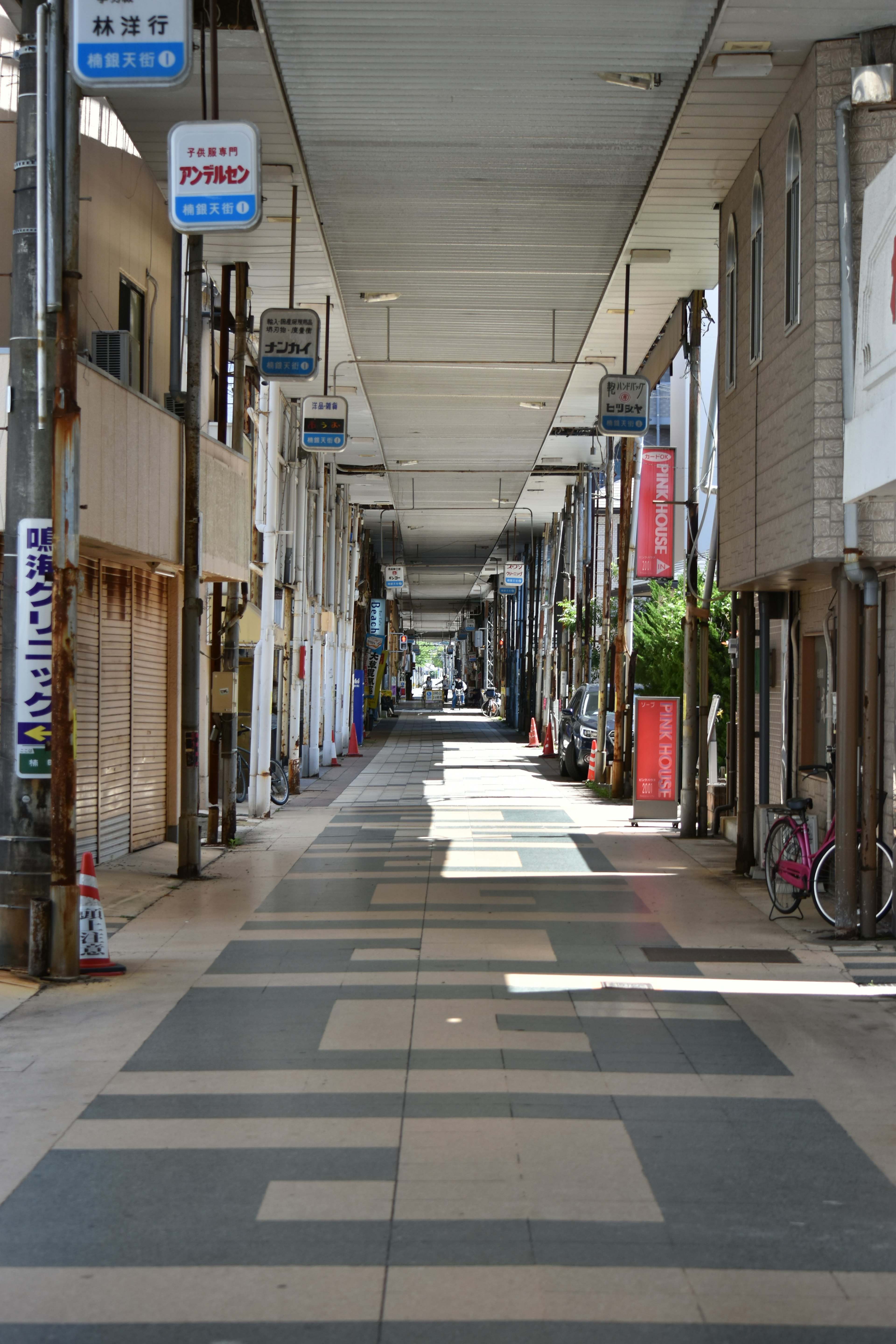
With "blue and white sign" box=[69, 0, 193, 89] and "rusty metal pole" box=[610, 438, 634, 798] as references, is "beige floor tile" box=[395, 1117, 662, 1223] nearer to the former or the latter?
"blue and white sign" box=[69, 0, 193, 89]

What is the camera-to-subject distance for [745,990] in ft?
28.4

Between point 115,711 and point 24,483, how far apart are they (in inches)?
222

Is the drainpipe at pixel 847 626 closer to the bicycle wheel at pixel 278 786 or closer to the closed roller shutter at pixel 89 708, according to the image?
the closed roller shutter at pixel 89 708

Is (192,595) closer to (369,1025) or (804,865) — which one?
(804,865)

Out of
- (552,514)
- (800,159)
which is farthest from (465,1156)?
(552,514)

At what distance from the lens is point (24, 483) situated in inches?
344

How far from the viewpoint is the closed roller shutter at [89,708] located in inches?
514

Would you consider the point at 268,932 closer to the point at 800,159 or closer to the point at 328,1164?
the point at 328,1164

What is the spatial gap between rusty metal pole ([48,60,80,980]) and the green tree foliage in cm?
1137

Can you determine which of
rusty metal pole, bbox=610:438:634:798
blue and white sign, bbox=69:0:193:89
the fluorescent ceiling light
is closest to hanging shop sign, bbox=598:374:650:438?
rusty metal pole, bbox=610:438:634:798

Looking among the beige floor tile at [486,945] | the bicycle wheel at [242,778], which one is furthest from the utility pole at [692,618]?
the beige floor tile at [486,945]

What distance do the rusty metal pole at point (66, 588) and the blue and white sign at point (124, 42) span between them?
1.64 feet

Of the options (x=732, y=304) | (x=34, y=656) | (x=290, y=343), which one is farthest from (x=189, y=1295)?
(x=290, y=343)

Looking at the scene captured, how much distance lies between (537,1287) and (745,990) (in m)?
4.66
